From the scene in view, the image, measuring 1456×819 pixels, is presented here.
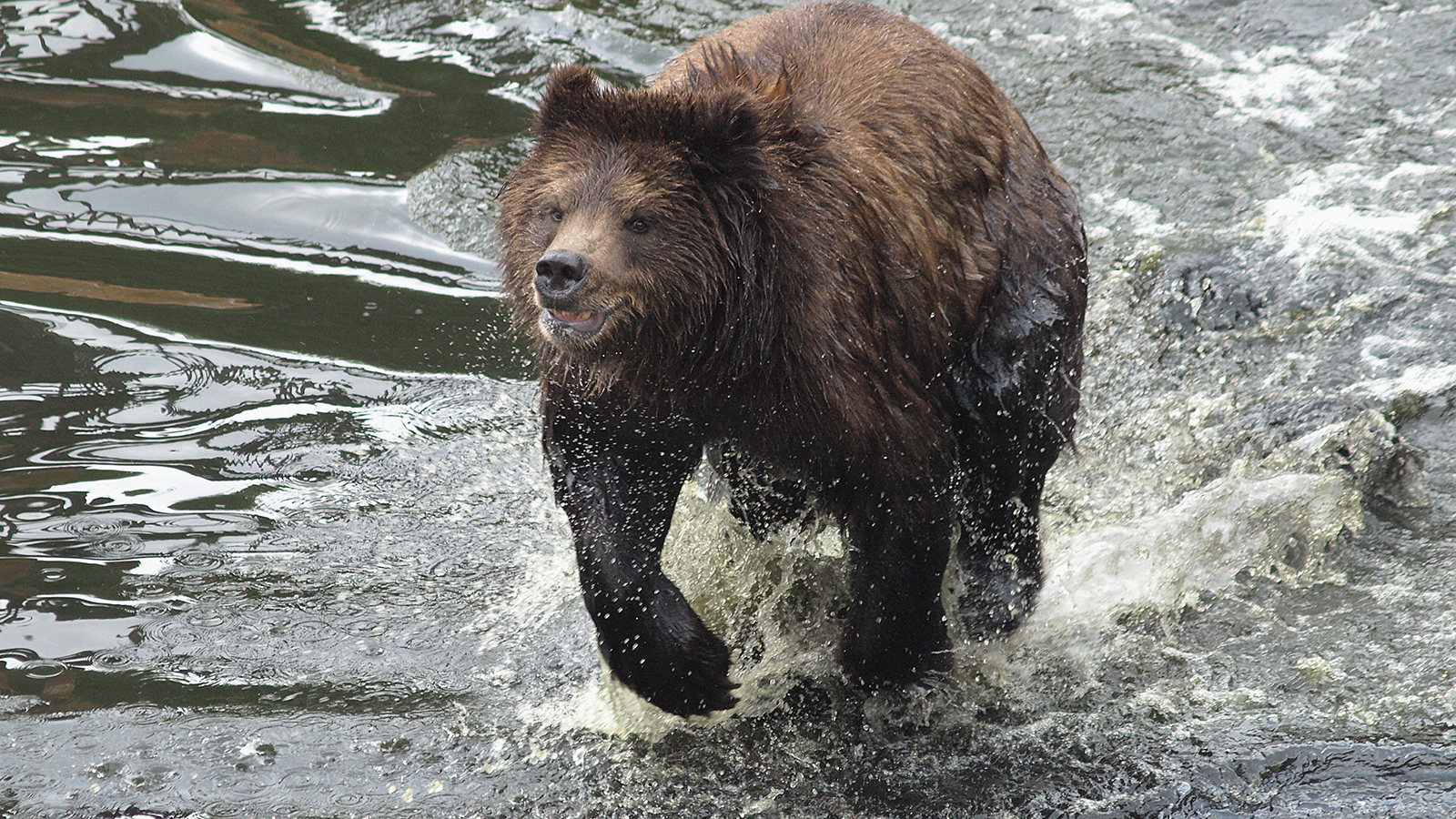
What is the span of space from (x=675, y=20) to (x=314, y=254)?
3.81 meters

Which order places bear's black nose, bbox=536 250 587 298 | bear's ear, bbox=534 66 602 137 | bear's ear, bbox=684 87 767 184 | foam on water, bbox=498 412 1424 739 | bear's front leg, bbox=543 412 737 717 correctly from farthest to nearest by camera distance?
foam on water, bbox=498 412 1424 739, bear's front leg, bbox=543 412 737 717, bear's ear, bbox=534 66 602 137, bear's ear, bbox=684 87 767 184, bear's black nose, bbox=536 250 587 298

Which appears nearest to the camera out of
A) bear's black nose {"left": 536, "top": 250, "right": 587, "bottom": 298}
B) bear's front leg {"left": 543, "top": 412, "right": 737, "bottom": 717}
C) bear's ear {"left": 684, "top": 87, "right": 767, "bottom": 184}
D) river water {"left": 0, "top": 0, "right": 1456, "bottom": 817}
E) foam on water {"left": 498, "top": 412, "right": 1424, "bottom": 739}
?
bear's black nose {"left": 536, "top": 250, "right": 587, "bottom": 298}

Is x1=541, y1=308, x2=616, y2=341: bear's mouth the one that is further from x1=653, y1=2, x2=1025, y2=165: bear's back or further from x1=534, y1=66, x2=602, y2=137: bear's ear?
x1=653, y1=2, x2=1025, y2=165: bear's back

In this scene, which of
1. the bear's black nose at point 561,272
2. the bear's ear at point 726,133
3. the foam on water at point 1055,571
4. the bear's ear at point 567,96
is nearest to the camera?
the bear's black nose at point 561,272

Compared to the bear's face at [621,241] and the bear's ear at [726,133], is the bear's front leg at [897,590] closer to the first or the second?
the bear's face at [621,241]

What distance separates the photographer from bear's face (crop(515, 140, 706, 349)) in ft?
13.0

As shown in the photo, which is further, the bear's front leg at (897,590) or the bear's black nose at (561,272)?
the bear's front leg at (897,590)

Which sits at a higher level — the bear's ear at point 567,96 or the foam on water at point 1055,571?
the bear's ear at point 567,96

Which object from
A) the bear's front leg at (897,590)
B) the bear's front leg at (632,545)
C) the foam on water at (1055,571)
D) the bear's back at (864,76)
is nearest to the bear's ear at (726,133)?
the bear's back at (864,76)

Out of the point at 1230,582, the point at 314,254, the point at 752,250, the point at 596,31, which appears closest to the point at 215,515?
the point at 314,254

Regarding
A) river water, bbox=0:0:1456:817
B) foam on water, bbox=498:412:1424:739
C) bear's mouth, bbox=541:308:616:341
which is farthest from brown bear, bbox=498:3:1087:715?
river water, bbox=0:0:1456:817

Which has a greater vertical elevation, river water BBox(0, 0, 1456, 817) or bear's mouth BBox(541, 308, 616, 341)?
bear's mouth BBox(541, 308, 616, 341)

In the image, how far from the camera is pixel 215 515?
6.03 metres

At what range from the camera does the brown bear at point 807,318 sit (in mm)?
4047
